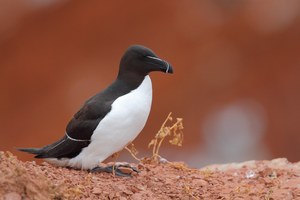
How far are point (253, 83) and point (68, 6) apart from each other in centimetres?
697

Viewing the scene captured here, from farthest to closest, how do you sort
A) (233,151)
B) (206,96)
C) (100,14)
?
(100,14) < (206,96) < (233,151)

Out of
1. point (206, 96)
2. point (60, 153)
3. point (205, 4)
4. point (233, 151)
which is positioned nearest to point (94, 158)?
point (60, 153)

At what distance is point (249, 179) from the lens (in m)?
8.41

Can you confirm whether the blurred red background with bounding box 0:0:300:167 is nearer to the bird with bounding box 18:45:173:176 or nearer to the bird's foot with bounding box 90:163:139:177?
the bird's foot with bounding box 90:163:139:177

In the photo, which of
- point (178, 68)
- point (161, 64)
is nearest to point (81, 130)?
point (161, 64)

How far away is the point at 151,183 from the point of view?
298 inches

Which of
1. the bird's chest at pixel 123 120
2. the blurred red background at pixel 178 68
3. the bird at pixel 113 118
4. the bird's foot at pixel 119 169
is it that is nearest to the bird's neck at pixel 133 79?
the bird at pixel 113 118

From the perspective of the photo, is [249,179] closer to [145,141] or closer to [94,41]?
[145,141]

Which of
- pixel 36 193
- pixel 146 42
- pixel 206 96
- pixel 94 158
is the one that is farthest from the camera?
pixel 146 42

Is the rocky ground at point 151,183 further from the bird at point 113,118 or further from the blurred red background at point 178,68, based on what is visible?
the blurred red background at point 178,68

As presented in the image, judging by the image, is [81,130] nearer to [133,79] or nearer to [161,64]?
[133,79]

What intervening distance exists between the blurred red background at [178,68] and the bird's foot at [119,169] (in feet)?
32.2

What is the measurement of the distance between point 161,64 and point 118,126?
0.75 metres

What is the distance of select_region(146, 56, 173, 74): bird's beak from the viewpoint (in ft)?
25.2
